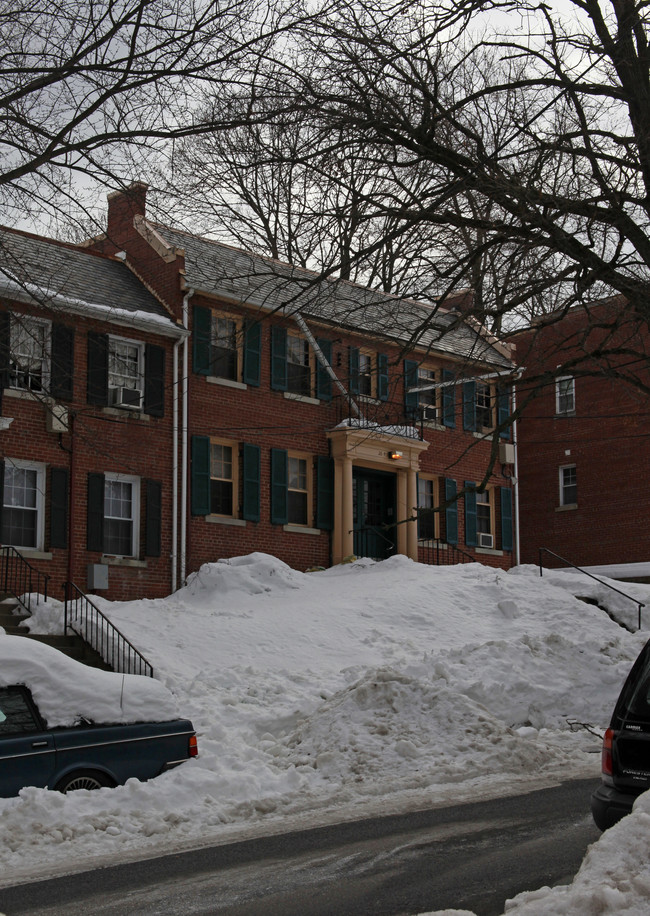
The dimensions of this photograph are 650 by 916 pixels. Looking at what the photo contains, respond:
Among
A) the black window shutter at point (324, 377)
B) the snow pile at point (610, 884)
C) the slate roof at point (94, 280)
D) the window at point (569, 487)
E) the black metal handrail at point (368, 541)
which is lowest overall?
the snow pile at point (610, 884)

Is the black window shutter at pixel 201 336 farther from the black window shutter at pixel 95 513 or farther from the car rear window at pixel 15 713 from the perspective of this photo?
the car rear window at pixel 15 713

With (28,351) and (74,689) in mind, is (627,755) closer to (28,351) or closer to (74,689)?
(74,689)

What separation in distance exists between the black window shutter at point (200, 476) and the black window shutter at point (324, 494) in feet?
10.7

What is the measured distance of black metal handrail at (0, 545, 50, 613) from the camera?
19.1m

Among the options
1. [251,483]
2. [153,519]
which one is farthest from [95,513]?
[251,483]

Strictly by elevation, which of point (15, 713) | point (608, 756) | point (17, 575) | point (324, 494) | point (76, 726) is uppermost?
point (324, 494)

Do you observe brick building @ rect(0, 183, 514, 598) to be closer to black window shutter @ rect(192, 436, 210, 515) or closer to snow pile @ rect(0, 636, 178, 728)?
black window shutter @ rect(192, 436, 210, 515)

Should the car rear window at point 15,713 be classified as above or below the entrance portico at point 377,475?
below

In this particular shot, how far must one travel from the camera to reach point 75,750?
10.1 m

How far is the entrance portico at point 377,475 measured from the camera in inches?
975

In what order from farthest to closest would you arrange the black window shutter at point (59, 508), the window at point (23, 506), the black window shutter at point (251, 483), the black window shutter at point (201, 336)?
the black window shutter at point (251, 483) → the black window shutter at point (201, 336) → the black window shutter at point (59, 508) → the window at point (23, 506)

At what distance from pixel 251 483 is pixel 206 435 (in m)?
1.52

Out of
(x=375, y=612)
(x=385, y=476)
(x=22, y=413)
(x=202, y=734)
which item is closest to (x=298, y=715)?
(x=202, y=734)

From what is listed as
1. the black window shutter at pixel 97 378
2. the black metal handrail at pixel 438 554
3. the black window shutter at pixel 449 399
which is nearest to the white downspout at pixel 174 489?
the black window shutter at pixel 97 378
